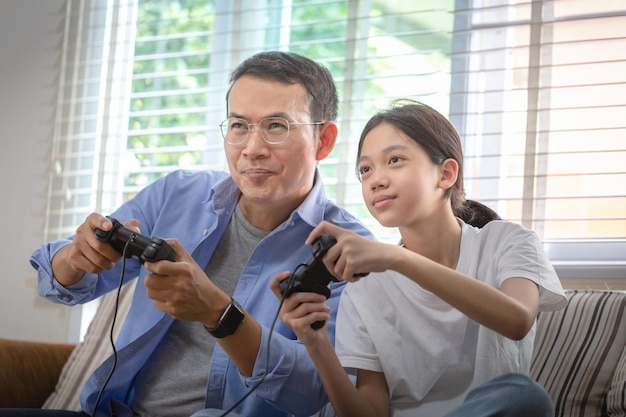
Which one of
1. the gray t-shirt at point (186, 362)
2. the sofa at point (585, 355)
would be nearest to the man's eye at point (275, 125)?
the gray t-shirt at point (186, 362)

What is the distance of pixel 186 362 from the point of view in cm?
169

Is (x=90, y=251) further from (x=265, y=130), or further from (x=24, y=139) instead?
(x=24, y=139)

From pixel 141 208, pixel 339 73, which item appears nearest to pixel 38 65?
pixel 339 73

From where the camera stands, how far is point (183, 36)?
2885 mm

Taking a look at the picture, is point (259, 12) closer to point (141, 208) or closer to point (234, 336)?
point (141, 208)

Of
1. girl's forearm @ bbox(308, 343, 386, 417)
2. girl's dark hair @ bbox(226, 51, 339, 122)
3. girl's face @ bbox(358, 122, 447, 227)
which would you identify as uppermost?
girl's dark hair @ bbox(226, 51, 339, 122)

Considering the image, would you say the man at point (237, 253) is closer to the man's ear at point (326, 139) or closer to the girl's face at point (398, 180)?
the man's ear at point (326, 139)

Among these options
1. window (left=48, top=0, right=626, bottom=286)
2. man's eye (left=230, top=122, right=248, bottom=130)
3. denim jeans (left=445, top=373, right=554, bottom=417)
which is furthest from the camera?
window (left=48, top=0, right=626, bottom=286)

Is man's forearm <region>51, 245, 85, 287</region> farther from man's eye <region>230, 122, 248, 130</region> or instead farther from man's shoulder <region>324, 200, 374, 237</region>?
man's shoulder <region>324, 200, 374, 237</region>

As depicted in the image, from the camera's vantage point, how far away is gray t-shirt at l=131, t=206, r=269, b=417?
166 centimetres

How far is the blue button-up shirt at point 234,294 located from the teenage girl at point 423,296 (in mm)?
105

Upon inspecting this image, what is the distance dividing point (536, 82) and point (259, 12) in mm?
1064

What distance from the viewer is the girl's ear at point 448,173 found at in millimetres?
1563

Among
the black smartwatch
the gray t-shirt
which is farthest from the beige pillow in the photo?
the black smartwatch
